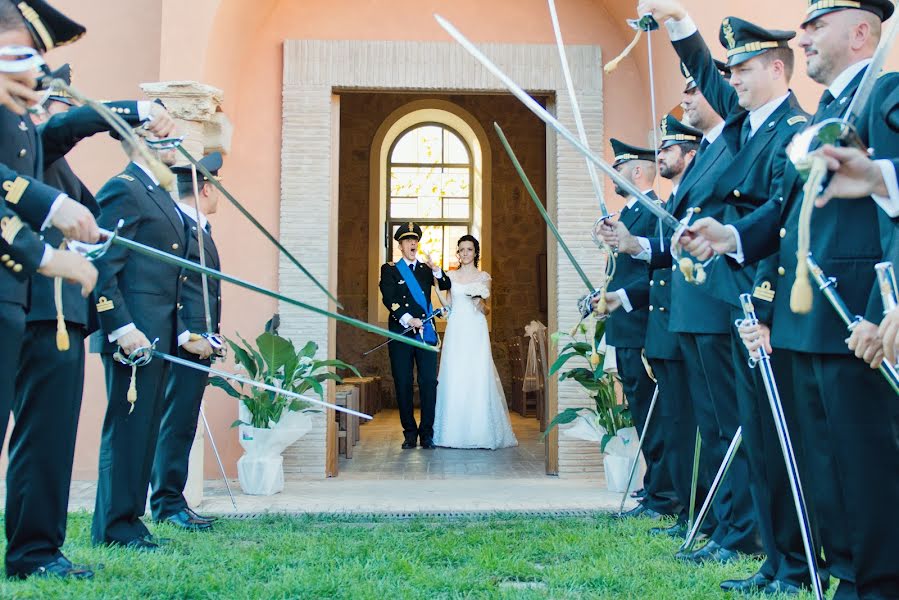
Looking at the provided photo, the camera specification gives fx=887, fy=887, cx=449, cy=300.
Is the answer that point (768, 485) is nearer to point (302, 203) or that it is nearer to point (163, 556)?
point (163, 556)

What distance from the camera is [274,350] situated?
520 cm

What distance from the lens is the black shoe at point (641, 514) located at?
14.0 feet

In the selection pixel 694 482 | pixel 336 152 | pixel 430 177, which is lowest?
pixel 694 482

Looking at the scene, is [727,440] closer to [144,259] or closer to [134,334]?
[134,334]

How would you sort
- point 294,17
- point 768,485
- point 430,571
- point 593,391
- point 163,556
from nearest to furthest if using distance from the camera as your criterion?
point 768,485
point 430,571
point 163,556
point 593,391
point 294,17

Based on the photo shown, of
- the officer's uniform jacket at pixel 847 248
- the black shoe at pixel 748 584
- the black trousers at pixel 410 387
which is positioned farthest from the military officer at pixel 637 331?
the black trousers at pixel 410 387

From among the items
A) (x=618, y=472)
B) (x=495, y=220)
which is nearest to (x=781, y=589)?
(x=618, y=472)

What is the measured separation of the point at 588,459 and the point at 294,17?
358 centimetres

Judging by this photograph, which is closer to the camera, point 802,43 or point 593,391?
point 802,43

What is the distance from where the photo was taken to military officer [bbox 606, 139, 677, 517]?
14.2ft

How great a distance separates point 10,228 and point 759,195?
7.34ft

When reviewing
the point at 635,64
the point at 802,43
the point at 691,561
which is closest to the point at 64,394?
the point at 691,561

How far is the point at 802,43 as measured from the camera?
2443 mm

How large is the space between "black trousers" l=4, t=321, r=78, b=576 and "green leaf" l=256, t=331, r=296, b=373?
225 centimetres
